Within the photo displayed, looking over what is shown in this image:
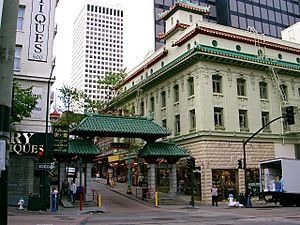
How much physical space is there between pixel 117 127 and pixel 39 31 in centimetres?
1000

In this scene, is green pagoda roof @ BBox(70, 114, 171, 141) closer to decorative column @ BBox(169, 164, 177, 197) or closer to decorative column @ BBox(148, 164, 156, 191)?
decorative column @ BBox(148, 164, 156, 191)

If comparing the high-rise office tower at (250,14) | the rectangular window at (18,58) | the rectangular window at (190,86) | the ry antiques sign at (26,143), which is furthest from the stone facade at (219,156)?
the high-rise office tower at (250,14)

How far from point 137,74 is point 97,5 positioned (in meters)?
135

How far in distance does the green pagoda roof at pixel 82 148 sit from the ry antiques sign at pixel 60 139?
143 inches

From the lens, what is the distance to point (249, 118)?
115 ft

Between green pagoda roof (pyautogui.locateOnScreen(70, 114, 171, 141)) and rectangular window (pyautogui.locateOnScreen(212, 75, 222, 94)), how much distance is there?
685 centimetres

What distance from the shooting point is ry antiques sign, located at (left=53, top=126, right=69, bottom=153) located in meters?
24.0

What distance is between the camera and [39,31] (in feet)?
91.3

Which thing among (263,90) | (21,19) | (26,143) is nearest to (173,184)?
(26,143)

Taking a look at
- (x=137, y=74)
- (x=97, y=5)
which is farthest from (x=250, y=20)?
(x=97, y=5)

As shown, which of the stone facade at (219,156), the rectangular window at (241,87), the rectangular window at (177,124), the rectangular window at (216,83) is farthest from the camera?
the rectangular window at (177,124)

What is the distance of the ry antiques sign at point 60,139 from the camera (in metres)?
24.0

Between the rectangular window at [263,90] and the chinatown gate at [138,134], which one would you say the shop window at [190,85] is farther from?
the rectangular window at [263,90]

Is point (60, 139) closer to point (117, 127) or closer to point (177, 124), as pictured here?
point (117, 127)
